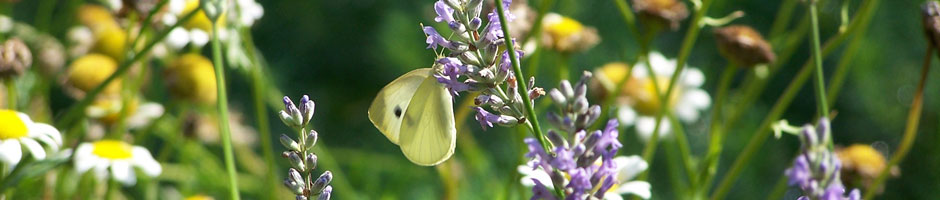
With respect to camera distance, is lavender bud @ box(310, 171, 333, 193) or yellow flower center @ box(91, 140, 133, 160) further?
yellow flower center @ box(91, 140, 133, 160)

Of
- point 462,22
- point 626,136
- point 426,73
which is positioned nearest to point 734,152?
point 626,136

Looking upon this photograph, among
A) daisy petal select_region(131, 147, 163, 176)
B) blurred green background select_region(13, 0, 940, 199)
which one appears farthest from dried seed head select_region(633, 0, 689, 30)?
daisy petal select_region(131, 147, 163, 176)

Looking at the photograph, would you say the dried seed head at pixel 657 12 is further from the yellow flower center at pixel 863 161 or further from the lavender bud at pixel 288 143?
the lavender bud at pixel 288 143

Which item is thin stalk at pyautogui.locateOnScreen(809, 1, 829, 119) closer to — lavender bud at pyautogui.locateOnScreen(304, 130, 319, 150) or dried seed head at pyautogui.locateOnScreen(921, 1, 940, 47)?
dried seed head at pyautogui.locateOnScreen(921, 1, 940, 47)

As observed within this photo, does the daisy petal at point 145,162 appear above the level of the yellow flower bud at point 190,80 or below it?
below

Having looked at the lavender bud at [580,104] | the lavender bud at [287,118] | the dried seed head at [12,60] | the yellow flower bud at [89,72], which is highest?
the yellow flower bud at [89,72]

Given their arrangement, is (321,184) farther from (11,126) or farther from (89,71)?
(89,71)

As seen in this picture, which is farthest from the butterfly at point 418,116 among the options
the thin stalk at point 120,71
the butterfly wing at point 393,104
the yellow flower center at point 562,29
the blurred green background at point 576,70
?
the blurred green background at point 576,70
